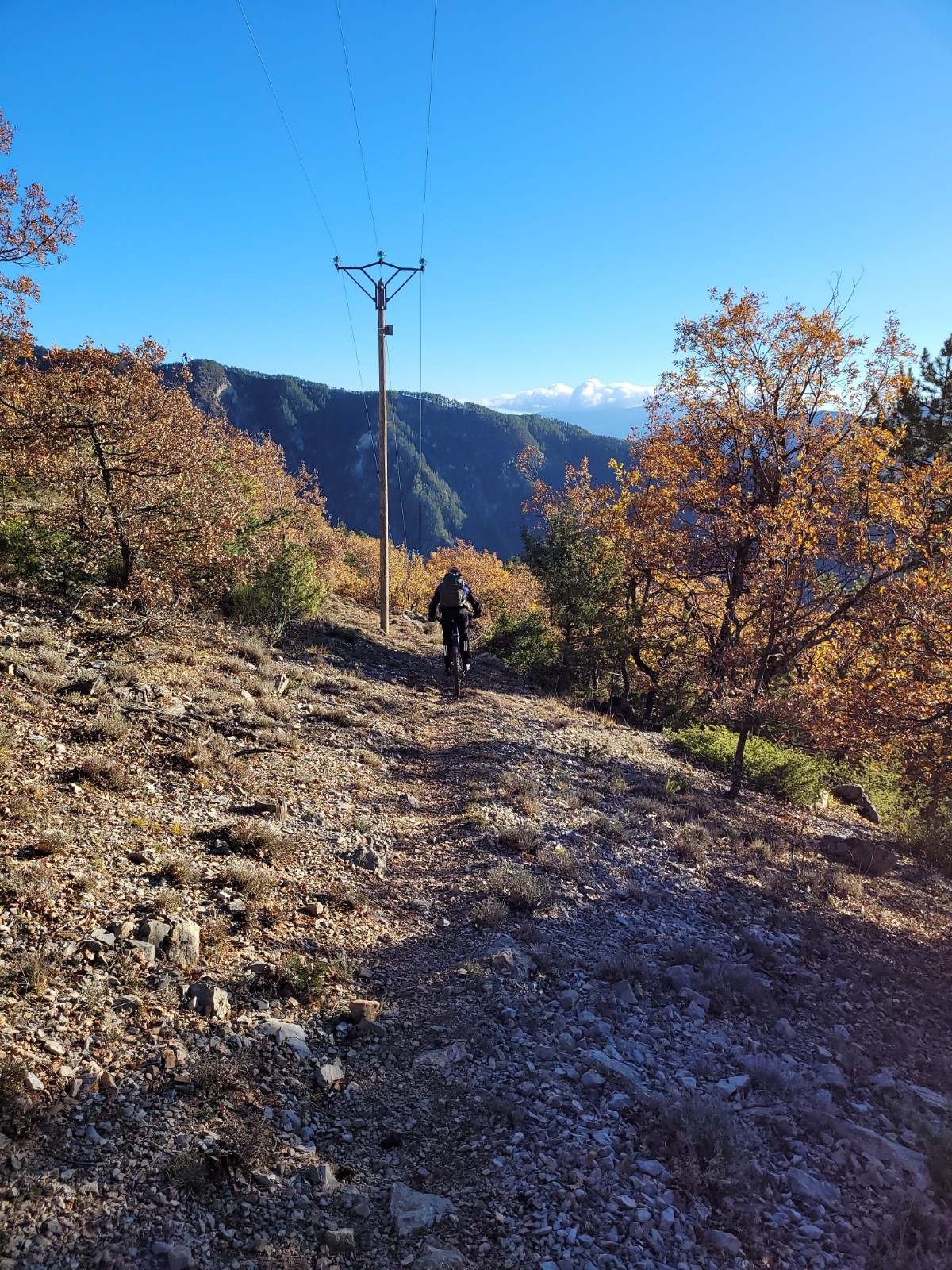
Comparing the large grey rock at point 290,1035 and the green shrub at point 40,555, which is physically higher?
the green shrub at point 40,555

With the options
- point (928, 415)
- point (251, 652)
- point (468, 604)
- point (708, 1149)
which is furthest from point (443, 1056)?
point (928, 415)

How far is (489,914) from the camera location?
608cm

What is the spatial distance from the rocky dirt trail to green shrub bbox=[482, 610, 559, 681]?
12.3 m

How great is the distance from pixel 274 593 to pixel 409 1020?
1111 cm

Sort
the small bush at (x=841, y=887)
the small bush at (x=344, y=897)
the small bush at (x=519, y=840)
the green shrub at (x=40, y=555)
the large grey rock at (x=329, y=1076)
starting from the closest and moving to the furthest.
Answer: the large grey rock at (x=329, y=1076)
the small bush at (x=344, y=897)
the small bush at (x=519, y=840)
the small bush at (x=841, y=887)
the green shrub at (x=40, y=555)

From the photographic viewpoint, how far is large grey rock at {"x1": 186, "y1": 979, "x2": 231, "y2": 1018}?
4.13 metres

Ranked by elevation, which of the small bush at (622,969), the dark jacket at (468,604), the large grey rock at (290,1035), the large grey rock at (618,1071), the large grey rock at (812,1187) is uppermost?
the dark jacket at (468,604)

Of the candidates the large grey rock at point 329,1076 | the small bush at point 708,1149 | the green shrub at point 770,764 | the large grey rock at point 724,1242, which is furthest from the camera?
the green shrub at point 770,764

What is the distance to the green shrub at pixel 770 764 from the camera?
1335 cm

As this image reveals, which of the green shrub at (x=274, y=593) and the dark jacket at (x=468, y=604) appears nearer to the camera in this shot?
the green shrub at (x=274, y=593)

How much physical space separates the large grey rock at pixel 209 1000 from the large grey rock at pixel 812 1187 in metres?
3.53

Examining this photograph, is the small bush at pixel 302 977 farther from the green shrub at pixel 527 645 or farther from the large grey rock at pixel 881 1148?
the green shrub at pixel 527 645

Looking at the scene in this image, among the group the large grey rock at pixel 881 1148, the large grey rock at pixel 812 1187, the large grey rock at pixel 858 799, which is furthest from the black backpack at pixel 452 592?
the large grey rock at pixel 812 1187

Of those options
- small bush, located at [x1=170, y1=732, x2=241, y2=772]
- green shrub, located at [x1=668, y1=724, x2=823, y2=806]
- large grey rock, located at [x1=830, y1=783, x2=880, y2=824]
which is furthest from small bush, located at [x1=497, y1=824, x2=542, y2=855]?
large grey rock, located at [x1=830, y1=783, x2=880, y2=824]
